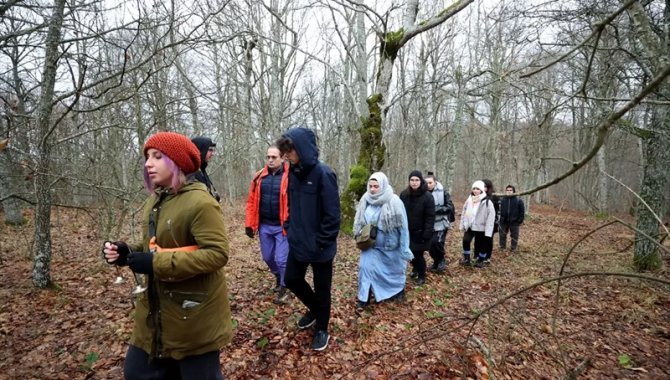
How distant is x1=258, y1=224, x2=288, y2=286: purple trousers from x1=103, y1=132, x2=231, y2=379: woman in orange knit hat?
219cm

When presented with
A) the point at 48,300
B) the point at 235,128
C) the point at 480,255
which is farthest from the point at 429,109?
the point at 48,300

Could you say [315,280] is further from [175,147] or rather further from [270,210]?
[175,147]

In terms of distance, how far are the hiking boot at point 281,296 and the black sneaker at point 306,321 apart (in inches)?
28.2

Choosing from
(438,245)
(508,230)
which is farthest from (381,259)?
(508,230)

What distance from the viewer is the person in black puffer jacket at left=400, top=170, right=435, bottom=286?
518cm

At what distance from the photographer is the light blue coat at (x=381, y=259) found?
437cm

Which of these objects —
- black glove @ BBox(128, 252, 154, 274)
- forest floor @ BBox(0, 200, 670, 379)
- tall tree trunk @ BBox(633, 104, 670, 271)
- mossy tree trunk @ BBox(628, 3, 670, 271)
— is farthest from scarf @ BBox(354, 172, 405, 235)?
tall tree trunk @ BBox(633, 104, 670, 271)

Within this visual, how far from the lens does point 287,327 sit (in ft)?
12.3

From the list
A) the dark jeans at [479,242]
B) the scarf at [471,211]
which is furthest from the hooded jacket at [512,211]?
the scarf at [471,211]

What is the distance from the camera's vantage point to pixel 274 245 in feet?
14.0

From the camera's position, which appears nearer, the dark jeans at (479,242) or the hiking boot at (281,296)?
the hiking boot at (281,296)

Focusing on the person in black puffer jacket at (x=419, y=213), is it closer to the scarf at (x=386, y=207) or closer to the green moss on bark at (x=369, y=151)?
the scarf at (x=386, y=207)

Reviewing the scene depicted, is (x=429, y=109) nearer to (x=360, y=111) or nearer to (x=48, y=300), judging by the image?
(x=360, y=111)

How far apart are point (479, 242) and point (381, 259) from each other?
324 centimetres
